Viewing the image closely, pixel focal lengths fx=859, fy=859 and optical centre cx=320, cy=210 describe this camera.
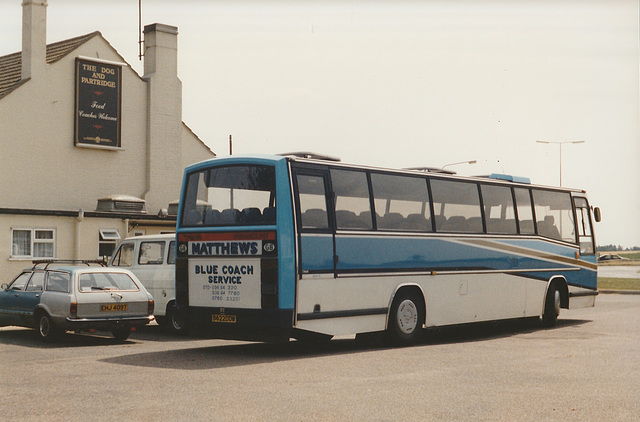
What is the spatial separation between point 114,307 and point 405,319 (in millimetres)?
5342

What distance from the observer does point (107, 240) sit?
27.4 metres

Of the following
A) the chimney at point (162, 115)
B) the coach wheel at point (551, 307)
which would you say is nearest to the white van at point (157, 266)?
the coach wheel at point (551, 307)

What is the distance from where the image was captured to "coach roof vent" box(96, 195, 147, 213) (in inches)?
1115

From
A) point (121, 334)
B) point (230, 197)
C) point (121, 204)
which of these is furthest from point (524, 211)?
point (121, 204)

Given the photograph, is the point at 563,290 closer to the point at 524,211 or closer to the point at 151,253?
the point at 524,211

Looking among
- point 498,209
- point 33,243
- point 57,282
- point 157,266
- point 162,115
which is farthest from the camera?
point 162,115

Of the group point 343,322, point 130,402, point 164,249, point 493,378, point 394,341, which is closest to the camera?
point 130,402

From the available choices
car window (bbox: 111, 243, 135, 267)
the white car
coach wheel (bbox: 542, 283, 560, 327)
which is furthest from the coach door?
coach wheel (bbox: 542, 283, 560, 327)

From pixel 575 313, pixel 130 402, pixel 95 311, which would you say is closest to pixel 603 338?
pixel 575 313

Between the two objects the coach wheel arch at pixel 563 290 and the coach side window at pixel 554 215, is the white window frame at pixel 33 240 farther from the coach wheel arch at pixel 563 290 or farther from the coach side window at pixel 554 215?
the coach wheel arch at pixel 563 290

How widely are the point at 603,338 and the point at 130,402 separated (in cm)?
1059

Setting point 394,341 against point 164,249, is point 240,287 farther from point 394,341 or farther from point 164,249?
point 164,249

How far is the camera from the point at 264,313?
13484 mm

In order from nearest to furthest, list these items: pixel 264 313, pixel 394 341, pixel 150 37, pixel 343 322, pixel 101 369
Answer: pixel 101 369 < pixel 264 313 < pixel 343 322 < pixel 394 341 < pixel 150 37
